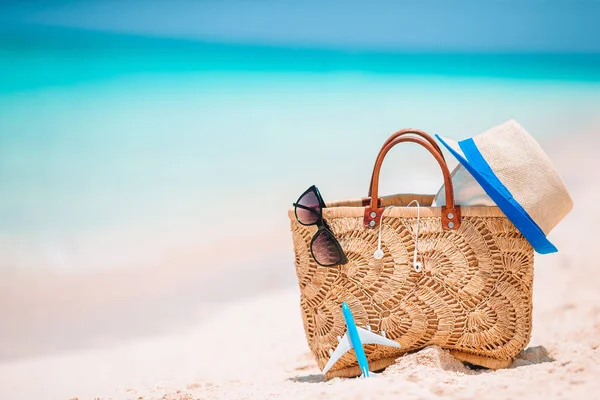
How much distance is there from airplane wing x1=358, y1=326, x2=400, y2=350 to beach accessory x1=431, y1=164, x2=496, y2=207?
0.66m

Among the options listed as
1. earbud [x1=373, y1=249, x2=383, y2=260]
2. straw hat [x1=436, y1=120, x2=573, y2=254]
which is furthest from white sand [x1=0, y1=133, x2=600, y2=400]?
straw hat [x1=436, y1=120, x2=573, y2=254]

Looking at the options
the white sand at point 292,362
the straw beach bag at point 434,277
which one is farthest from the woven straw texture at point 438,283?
the white sand at point 292,362

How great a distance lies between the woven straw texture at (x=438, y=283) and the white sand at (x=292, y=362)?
0.11 m

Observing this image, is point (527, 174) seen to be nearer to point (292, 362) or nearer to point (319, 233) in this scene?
point (319, 233)

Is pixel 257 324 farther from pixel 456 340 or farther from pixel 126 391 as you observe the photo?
pixel 456 340

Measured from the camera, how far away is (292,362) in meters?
3.71

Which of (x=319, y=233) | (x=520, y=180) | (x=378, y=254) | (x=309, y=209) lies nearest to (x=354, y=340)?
(x=378, y=254)

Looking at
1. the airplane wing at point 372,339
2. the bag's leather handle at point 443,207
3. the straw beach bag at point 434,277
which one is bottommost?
the airplane wing at point 372,339

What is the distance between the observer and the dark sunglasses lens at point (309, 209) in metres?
2.79

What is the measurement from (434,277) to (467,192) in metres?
0.41

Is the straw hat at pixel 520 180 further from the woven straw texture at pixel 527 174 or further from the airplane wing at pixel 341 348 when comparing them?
the airplane wing at pixel 341 348

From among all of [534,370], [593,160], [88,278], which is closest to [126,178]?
[88,278]

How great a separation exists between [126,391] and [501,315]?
75.3 inches

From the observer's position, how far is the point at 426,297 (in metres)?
2.75
